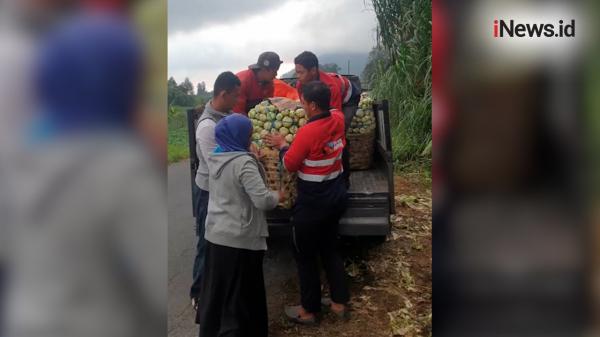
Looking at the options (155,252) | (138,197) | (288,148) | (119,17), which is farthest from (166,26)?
(288,148)

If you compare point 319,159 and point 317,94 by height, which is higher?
point 317,94

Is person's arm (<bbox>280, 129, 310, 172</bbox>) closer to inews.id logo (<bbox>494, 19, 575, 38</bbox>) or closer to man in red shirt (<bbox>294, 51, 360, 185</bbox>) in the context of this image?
man in red shirt (<bbox>294, 51, 360, 185</bbox>)

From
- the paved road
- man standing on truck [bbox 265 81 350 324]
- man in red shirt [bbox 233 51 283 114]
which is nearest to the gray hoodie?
man standing on truck [bbox 265 81 350 324]


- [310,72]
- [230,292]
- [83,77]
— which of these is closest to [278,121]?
[310,72]

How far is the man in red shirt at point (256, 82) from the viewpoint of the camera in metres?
4.00

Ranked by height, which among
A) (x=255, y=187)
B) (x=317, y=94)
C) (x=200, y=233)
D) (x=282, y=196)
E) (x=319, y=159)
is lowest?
(x=200, y=233)

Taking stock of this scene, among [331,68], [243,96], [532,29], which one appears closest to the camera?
[532,29]

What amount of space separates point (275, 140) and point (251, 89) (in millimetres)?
977

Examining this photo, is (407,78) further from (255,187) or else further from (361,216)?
(255,187)

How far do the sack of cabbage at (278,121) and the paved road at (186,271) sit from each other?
2.43 feet

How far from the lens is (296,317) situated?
353 cm

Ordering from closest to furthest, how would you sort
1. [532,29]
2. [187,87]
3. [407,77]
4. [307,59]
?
1. [532,29]
2. [187,87]
3. [307,59]
4. [407,77]

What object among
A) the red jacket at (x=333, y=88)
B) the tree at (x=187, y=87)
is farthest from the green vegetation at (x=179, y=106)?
the red jacket at (x=333, y=88)

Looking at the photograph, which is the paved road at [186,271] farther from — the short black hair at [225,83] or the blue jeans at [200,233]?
the short black hair at [225,83]
